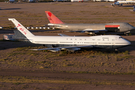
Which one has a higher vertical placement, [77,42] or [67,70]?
[77,42]

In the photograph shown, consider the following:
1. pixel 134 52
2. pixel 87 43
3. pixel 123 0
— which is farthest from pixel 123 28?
pixel 123 0

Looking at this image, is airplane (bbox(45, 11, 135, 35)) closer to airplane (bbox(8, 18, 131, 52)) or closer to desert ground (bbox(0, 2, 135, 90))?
desert ground (bbox(0, 2, 135, 90))

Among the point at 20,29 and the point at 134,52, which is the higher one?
the point at 20,29

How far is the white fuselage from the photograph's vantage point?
3403 centimetres

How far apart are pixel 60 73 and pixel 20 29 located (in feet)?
47.3

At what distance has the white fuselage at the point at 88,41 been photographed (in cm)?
3403

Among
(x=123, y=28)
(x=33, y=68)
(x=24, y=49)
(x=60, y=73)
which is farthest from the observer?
(x=123, y=28)

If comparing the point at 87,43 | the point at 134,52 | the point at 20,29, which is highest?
the point at 20,29

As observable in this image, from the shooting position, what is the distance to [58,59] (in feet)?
104

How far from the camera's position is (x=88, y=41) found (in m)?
34.7

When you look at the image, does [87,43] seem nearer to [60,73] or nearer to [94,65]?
[94,65]

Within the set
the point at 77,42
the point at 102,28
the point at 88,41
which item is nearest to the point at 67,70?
the point at 77,42

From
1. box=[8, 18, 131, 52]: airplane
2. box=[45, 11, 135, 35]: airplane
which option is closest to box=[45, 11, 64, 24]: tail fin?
box=[45, 11, 135, 35]: airplane

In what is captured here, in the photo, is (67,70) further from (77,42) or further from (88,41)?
(88,41)
